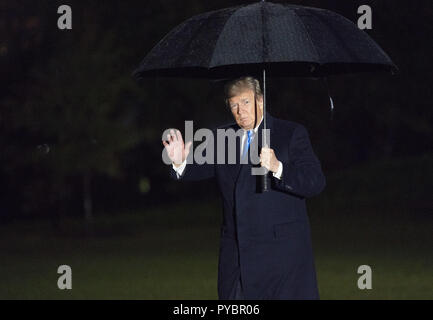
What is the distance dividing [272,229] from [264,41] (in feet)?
4.23

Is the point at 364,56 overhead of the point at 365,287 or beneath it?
overhead

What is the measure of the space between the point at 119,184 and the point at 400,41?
16620 millimetres

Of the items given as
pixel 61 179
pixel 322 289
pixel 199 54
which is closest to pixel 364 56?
pixel 199 54

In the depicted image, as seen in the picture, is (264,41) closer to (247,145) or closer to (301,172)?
(247,145)

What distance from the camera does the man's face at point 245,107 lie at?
668cm

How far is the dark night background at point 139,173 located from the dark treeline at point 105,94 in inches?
1.9

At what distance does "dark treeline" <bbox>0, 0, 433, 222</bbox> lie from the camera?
1032 inches

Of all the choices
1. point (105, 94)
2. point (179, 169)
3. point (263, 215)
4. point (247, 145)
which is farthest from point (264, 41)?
point (105, 94)

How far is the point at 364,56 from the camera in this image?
23.7 ft

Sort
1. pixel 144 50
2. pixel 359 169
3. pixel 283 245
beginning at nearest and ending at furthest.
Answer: pixel 283 245, pixel 144 50, pixel 359 169

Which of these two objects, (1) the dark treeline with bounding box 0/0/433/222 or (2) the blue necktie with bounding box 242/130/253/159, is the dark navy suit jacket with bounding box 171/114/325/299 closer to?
(2) the blue necktie with bounding box 242/130/253/159
